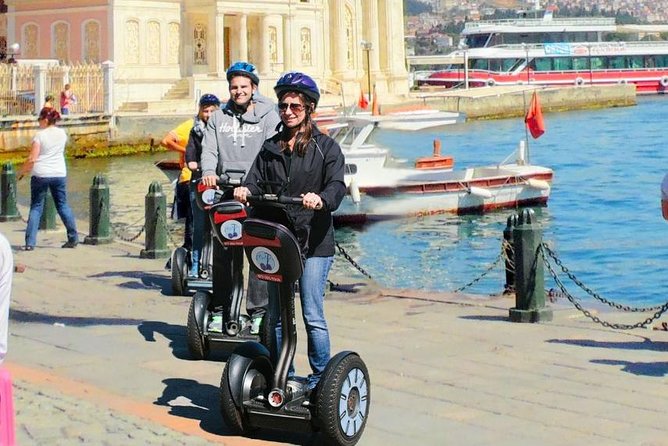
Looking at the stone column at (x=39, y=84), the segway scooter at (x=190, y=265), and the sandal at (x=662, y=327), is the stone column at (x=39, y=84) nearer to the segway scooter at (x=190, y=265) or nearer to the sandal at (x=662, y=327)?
the segway scooter at (x=190, y=265)

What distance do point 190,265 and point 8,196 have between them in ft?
29.4

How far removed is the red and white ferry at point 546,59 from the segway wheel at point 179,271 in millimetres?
85324

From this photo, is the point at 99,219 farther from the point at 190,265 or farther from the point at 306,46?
the point at 306,46

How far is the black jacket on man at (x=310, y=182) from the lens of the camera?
730 cm

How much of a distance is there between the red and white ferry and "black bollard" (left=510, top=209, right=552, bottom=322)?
85732mm

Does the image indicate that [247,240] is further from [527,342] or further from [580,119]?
[580,119]

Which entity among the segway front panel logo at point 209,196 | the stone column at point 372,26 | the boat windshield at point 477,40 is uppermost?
the boat windshield at point 477,40

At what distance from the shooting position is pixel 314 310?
7.39 metres

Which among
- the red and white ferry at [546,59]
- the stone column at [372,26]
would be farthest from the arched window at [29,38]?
Answer: the red and white ferry at [546,59]

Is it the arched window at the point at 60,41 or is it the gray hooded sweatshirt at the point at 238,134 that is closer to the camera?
the gray hooded sweatshirt at the point at 238,134

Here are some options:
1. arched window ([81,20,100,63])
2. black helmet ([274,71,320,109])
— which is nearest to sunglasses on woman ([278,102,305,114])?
black helmet ([274,71,320,109])

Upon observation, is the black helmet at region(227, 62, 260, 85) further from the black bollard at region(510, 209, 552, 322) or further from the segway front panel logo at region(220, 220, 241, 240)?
the black bollard at region(510, 209, 552, 322)

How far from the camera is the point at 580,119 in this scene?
77375mm

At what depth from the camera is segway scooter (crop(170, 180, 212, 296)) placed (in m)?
11.4
